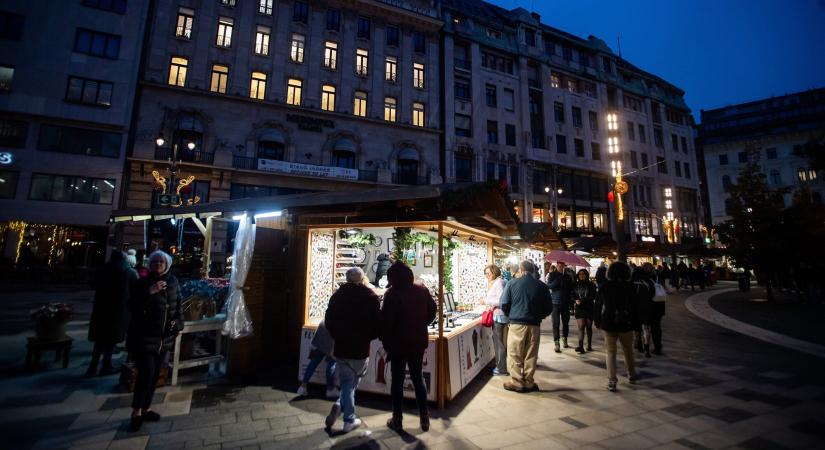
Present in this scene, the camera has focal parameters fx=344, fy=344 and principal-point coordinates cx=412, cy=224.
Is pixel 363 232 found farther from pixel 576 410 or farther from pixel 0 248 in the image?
pixel 0 248

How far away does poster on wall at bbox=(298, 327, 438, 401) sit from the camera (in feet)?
16.8

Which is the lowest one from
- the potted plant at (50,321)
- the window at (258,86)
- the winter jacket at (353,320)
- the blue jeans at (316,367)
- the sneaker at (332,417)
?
the sneaker at (332,417)

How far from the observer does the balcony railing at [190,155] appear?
22.2 m

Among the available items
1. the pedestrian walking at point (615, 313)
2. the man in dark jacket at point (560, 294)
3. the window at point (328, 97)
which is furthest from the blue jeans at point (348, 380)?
the window at point (328, 97)

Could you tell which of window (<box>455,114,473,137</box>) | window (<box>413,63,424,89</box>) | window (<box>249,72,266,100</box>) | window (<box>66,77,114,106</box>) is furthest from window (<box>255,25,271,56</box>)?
window (<box>455,114,473,137</box>)

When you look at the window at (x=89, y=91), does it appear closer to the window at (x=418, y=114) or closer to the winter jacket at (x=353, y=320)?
the window at (x=418, y=114)

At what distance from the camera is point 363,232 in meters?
6.92

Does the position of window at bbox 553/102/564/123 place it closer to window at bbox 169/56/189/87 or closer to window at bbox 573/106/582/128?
window at bbox 573/106/582/128

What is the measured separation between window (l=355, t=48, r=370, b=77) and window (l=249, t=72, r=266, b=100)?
7.18 metres

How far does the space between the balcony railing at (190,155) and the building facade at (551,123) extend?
18.0 m

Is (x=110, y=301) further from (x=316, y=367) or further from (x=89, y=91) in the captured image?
(x=89, y=91)

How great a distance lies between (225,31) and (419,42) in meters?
15.4

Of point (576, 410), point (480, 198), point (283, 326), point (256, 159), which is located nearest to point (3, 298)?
point (256, 159)

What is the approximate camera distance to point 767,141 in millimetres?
47719
